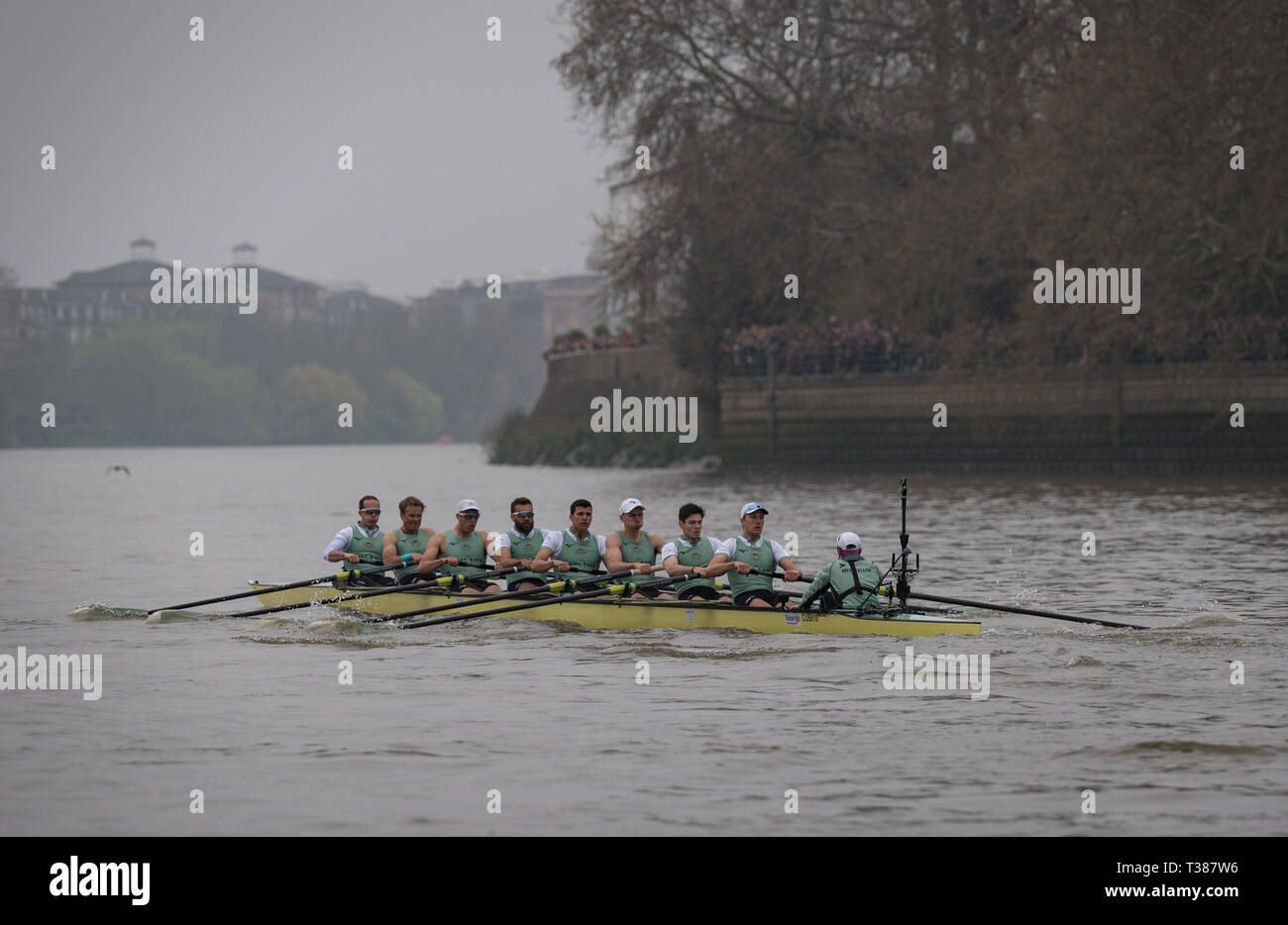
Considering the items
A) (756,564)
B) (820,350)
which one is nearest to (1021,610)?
(756,564)

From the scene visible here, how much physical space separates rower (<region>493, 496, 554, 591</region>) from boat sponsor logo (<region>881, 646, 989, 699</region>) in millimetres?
4506

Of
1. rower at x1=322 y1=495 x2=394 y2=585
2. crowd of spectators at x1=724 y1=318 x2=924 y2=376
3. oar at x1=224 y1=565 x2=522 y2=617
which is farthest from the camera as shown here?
crowd of spectators at x1=724 y1=318 x2=924 y2=376

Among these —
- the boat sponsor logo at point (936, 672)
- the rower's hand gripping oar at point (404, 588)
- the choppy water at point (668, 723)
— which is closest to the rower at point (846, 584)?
the choppy water at point (668, 723)

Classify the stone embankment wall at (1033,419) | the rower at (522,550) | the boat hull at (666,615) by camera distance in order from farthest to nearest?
the stone embankment wall at (1033,419)
the rower at (522,550)
the boat hull at (666,615)

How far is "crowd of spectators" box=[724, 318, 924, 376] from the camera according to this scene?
196 feet

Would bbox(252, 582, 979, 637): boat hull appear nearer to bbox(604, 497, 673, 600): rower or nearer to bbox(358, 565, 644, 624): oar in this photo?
bbox(358, 565, 644, 624): oar

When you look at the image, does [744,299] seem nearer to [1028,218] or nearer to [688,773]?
[1028,218]

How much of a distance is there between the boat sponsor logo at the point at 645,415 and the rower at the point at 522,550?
47.7 metres

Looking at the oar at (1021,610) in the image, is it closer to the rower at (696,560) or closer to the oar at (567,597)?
the rower at (696,560)

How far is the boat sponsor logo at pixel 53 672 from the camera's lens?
18188 mm

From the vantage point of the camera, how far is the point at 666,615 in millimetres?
21000
